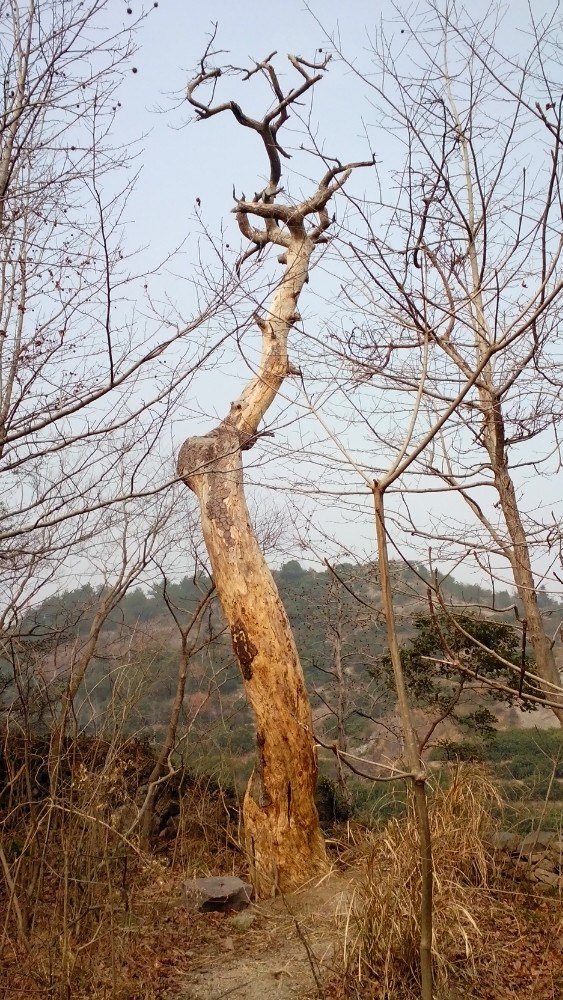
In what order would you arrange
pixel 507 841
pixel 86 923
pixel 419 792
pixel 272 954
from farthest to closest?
pixel 507 841
pixel 272 954
pixel 86 923
pixel 419 792

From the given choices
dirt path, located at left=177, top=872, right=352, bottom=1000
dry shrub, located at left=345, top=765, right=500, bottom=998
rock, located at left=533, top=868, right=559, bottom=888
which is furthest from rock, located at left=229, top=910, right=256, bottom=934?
rock, located at left=533, top=868, right=559, bottom=888

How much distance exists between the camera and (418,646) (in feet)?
24.0

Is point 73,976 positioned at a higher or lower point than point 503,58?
lower

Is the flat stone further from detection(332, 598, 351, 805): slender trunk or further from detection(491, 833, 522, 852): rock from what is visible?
detection(332, 598, 351, 805): slender trunk

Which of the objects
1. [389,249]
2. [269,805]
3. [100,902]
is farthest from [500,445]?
[100,902]

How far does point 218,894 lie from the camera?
4805 millimetres

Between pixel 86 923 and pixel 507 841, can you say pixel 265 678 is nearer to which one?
pixel 507 841

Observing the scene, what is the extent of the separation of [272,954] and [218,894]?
1.04 meters

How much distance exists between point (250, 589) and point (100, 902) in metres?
2.84

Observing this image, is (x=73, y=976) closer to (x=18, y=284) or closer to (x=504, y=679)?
(x=18, y=284)

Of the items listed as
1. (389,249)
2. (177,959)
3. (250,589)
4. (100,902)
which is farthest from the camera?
(250,589)

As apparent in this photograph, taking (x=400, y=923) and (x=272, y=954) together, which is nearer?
(x=400, y=923)

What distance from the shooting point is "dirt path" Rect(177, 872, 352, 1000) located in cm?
329

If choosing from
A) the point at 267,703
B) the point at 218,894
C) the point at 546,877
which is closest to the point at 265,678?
the point at 267,703
